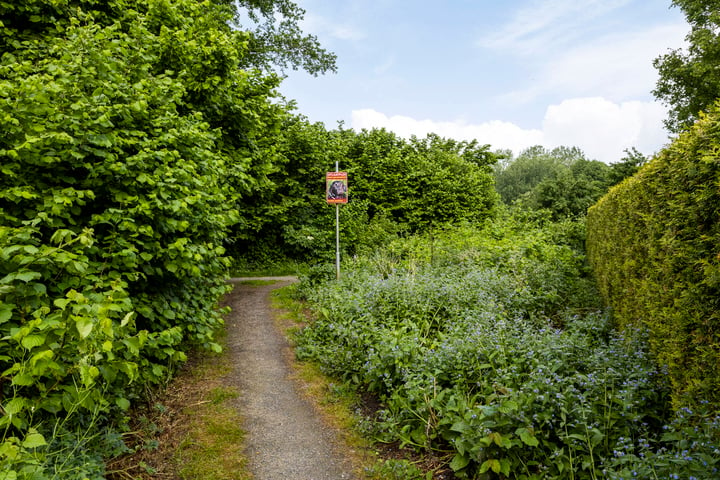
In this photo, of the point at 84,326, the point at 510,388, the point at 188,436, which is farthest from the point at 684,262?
the point at 188,436

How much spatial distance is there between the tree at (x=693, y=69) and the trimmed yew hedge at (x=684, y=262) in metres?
18.5

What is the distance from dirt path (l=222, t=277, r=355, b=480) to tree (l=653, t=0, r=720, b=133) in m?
20.7

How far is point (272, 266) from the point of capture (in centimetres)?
1567

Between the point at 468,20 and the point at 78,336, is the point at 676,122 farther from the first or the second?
the point at 78,336

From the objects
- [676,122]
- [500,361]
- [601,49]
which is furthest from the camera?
[676,122]

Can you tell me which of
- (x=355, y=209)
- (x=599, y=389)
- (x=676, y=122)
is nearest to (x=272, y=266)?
(x=355, y=209)

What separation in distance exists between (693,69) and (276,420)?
24924mm

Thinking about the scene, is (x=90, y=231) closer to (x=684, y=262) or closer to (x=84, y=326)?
(x=84, y=326)

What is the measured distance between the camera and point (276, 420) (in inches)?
166

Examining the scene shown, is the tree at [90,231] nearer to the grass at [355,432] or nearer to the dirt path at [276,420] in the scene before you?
the dirt path at [276,420]

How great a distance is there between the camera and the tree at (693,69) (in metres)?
18.2

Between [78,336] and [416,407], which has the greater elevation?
[78,336]

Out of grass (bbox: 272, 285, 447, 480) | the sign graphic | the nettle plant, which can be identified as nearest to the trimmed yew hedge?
the nettle plant

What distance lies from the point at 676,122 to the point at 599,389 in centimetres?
2594
